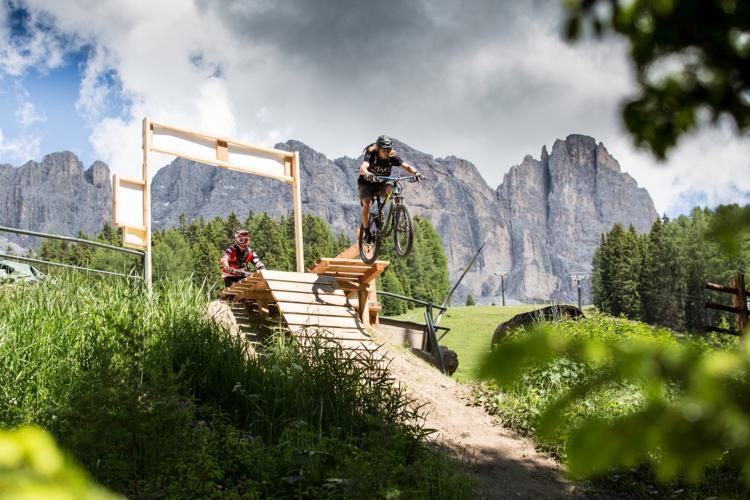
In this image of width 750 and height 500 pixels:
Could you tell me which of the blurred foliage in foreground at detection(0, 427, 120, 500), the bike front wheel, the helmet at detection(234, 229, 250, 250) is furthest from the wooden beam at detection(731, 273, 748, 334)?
the blurred foliage in foreground at detection(0, 427, 120, 500)

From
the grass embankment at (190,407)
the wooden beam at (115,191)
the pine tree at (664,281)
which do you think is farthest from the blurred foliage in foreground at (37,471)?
the pine tree at (664,281)

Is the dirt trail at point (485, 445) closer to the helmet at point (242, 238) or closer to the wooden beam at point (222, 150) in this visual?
the helmet at point (242, 238)

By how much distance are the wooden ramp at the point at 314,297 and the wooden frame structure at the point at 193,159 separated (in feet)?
1.97

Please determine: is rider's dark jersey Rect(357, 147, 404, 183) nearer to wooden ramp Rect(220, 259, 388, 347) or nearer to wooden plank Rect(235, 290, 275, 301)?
wooden ramp Rect(220, 259, 388, 347)

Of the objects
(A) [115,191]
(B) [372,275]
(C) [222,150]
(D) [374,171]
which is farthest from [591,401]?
(A) [115,191]

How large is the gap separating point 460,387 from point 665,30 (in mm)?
8055

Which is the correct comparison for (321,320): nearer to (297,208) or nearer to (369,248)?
(369,248)

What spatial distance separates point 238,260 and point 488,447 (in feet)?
15.8

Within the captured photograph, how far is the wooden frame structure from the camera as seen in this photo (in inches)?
303

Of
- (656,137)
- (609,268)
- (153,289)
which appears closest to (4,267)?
(153,289)

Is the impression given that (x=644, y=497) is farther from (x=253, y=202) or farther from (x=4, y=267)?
(x=253, y=202)

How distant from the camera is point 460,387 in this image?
877 centimetres

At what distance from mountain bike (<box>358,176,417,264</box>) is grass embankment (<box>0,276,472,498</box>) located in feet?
9.64

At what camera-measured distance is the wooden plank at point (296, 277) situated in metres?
8.05
